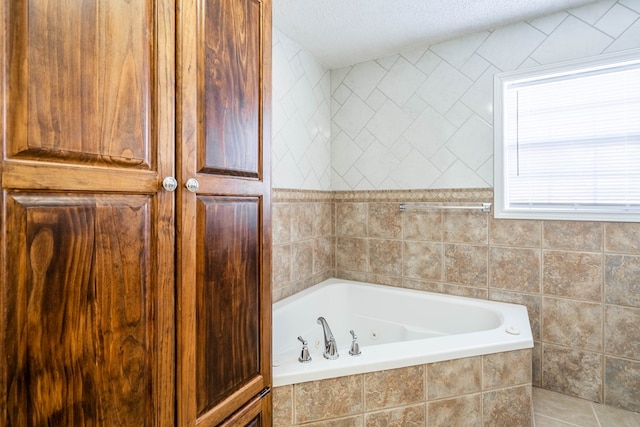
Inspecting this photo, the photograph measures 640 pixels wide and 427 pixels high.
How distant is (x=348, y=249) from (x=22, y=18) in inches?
92.7

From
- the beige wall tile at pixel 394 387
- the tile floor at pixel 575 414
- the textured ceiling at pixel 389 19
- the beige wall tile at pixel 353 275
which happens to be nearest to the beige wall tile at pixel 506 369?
the beige wall tile at pixel 394 387

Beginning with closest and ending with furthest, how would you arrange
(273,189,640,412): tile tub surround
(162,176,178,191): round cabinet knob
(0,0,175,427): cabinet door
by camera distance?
(0,0,175,427): cabinet door
(162,176,178,191): round cabinet knob
(273,189,640,412): tile tub surround

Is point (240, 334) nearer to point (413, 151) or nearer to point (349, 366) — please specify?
point (349, 366)

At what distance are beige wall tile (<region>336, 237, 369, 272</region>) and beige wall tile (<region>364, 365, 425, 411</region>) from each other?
1.26 metres

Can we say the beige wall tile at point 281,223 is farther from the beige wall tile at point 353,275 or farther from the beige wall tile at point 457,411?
the beige wall tile at point 457,411

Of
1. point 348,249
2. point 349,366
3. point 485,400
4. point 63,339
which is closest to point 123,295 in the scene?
point 63,339

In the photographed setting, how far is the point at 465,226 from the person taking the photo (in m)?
2.23

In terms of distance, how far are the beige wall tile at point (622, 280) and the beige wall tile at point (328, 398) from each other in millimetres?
1595

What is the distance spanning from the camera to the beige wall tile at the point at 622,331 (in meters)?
1.78

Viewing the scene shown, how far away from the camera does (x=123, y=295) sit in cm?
70

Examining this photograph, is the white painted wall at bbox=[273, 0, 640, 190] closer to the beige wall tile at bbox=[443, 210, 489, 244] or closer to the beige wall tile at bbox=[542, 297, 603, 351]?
the beige wall tile at bbox=[443, 210, 489, 244]

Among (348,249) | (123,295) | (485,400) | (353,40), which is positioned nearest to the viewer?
(123,295)

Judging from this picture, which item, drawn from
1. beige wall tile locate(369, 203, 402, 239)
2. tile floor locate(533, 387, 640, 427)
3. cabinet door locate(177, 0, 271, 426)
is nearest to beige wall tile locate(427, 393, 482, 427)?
tile floor locate(533, 387, 640, 427)

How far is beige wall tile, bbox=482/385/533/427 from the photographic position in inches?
57.4
